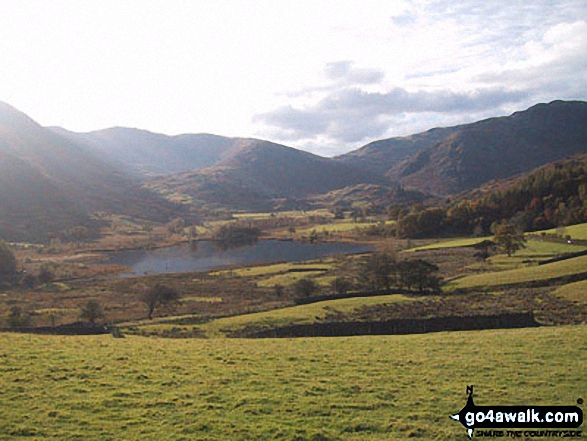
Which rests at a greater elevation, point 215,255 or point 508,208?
point 508,208

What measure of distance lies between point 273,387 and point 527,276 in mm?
52585

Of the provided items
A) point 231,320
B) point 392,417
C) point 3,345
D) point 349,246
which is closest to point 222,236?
point 349,246

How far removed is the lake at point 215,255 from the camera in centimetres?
13012

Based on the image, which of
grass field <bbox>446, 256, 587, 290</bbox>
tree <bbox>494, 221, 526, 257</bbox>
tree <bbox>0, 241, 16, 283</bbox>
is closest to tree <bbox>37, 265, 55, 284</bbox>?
tree <bbox>0, 241, 16, 283</bbox>

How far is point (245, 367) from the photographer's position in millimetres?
20922

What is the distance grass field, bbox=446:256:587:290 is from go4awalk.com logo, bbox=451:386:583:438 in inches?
1854

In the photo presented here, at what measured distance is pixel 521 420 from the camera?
14.5 metres

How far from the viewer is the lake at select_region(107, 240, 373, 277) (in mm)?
130125

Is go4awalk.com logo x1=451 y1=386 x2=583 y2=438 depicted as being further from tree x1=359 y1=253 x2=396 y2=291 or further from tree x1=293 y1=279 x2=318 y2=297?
tree x1=293 y1=279 x2=318 y2=297

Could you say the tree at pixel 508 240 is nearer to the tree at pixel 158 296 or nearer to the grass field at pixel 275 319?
the grass field at pixel 275 319

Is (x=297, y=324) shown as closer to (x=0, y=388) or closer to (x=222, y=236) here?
(x=0, y=388)

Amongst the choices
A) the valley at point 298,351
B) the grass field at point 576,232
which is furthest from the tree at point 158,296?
the grass field at point 576,232

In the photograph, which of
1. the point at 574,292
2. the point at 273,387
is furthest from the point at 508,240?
the point at 273,387

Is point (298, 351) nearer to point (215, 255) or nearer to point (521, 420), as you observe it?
point (521, 420)
